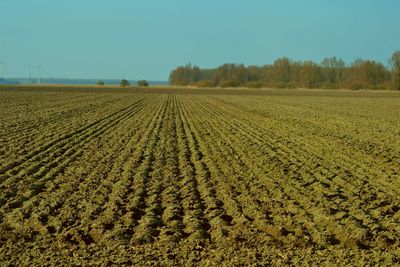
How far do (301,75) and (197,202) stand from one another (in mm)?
122586

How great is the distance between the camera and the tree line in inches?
4348

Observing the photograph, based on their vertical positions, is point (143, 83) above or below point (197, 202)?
above

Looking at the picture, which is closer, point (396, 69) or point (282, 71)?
point (396, 69)

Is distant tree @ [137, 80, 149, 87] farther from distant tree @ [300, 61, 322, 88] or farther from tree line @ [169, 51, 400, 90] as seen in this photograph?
distant tree @ [300, 61, 322, 88]

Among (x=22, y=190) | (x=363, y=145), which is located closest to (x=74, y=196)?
(x=22, y=190)

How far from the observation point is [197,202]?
8.40 m

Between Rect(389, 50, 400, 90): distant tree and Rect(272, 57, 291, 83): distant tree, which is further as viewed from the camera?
Rect(272, 57, 291, 83): distant tree

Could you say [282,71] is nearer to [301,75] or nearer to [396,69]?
[301,75]

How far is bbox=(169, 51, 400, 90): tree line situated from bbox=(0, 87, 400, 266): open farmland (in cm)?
9341

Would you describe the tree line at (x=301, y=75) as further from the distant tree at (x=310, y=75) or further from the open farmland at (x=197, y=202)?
the open farmland at (x=197, y=202)

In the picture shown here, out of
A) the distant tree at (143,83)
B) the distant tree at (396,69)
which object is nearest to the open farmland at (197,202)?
the distant tree at (396,69)

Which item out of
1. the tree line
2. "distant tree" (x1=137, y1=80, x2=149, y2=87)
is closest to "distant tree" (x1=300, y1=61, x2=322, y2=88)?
the tree line

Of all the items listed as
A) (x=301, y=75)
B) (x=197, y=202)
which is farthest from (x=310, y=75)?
(x=197, y=202)

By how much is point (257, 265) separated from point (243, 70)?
507 ft
